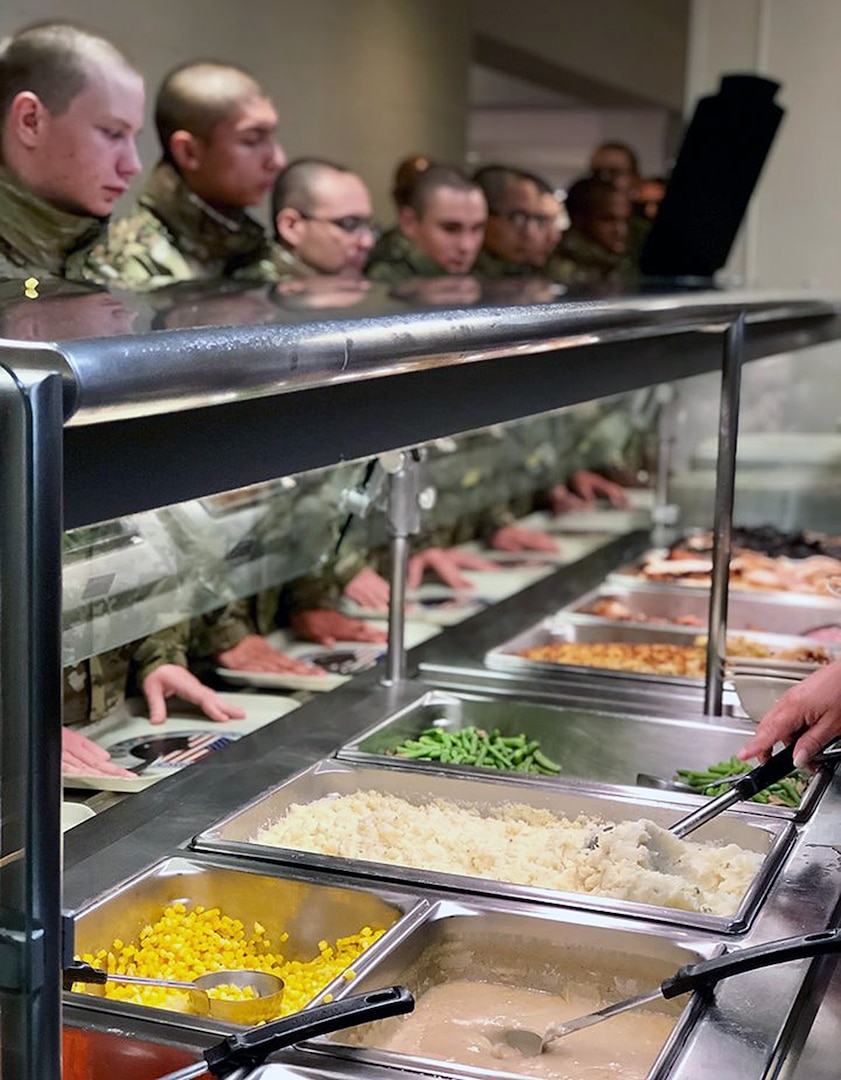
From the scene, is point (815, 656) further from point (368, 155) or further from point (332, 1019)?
point (368, 155)

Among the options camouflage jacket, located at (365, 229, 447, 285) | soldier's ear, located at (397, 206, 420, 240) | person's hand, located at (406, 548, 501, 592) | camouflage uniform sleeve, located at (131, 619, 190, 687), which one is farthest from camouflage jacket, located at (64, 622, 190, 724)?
soldier's ear, located at (397, 206, 420, 240)

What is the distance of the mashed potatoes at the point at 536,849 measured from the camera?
1422 mm

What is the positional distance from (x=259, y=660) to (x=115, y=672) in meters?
0.39

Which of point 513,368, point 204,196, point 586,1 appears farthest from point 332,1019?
point 586,1

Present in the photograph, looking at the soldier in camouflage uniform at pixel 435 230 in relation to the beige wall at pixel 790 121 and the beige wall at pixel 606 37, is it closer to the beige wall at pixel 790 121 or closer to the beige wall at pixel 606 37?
the beige wall at pixel 790 121

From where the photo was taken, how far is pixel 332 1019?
1.03 m

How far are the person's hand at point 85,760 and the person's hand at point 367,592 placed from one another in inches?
41.0

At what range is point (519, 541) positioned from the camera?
3529 mm

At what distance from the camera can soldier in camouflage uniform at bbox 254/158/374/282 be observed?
3.32m

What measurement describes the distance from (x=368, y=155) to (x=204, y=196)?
3.42 metres

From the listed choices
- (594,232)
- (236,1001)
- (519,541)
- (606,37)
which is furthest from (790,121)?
(236,1001)

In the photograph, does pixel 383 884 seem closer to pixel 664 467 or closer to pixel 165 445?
pixel 165 445

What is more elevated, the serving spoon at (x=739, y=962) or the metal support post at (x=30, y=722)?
the metal support post at (x=30, y=722)

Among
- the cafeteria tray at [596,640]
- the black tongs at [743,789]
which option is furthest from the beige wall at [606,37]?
the black tongs at [743,789]
